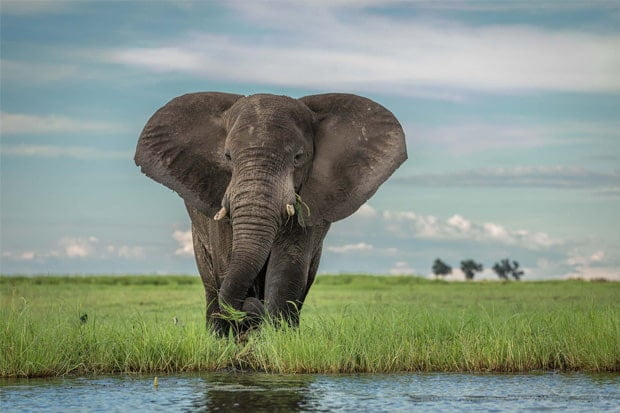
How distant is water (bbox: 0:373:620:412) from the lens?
931 centimetres

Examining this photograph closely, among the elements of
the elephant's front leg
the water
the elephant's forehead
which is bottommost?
the water

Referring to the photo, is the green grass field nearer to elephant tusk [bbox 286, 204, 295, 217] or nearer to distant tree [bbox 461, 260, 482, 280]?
elephant tusk [bbox 286, 204, 295, 217]

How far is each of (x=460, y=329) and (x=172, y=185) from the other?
167 inches

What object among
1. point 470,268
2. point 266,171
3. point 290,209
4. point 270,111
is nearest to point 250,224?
point 290,209

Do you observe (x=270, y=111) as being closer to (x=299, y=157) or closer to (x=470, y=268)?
(x=299, y=157)

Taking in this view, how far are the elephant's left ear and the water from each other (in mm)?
2461

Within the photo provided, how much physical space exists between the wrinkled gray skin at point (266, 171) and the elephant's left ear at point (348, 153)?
0.04 ft

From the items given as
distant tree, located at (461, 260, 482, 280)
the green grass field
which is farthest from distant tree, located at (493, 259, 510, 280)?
the green grass field

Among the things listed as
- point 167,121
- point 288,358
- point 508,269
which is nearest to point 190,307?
point 167,121

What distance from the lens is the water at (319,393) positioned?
30.6 ft

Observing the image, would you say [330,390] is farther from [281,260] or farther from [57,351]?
[57,351]

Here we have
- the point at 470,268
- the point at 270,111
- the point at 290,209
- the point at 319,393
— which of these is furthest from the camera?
the point at 470,268

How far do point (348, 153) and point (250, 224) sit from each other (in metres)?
2.03

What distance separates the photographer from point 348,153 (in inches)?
514
